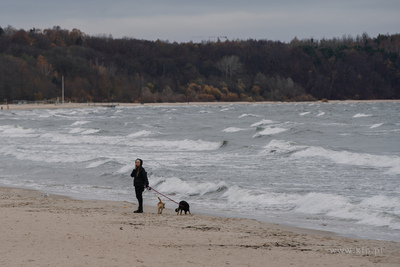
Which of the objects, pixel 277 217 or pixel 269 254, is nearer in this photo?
pixel 269 254

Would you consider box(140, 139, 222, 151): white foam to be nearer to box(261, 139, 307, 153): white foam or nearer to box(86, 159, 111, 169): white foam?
box(261, 139, 307, 153): white foam

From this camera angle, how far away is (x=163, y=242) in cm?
890

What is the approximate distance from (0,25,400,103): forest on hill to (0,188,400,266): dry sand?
349 feet

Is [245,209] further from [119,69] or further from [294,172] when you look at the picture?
[119,69]

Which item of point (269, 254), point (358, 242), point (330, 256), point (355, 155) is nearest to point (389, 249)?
point (358, 242)

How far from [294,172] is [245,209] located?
631 centimetres

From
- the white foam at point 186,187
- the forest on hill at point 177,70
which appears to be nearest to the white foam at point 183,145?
the white foam at point 186,187

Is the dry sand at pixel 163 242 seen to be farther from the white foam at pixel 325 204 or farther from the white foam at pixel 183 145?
the white foam at pixel 183 145

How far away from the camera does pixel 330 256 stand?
829cm

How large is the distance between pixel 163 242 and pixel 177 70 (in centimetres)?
15491

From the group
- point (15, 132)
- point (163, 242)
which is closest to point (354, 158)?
point (163, 242)

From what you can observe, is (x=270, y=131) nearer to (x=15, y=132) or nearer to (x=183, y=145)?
(x=183, y=145)

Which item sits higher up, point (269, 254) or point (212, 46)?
point (212, 46)

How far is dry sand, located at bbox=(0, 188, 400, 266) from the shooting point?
25.2 ft
